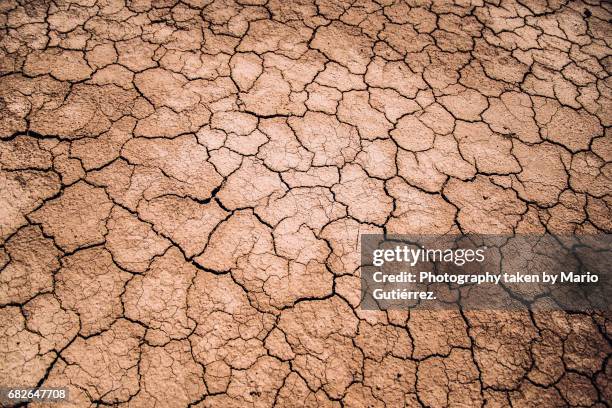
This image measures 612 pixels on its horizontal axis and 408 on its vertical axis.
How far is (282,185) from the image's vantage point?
2105 mm

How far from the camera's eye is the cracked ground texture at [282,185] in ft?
5.43

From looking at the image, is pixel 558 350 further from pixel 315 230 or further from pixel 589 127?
pixel 589 127

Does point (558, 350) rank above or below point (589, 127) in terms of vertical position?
below

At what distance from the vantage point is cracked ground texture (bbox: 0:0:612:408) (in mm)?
1656

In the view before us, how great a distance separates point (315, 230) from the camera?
1988 mm

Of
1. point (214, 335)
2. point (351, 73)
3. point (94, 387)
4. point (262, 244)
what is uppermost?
point (351, 73)

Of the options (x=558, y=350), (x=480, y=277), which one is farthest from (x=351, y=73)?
(x=558, y=350)

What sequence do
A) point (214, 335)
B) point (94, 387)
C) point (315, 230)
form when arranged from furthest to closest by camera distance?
point (315, 230), point (214, 335), point (94, 387)

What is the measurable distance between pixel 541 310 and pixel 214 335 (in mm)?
1780

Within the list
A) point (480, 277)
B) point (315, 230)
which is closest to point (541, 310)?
point (480, 277)

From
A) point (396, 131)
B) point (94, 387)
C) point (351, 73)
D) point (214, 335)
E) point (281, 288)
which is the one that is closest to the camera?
point (94, 387)

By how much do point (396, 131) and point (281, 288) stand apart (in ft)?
4.40

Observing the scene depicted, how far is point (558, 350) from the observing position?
174 centimetres

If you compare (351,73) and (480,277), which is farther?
(351,73)
